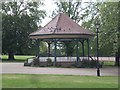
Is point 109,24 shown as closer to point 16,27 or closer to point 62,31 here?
point 62,31

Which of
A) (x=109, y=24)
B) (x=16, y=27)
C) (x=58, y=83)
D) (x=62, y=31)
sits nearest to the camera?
(x=58, y=83)

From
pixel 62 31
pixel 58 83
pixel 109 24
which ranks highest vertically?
pixel 109 24

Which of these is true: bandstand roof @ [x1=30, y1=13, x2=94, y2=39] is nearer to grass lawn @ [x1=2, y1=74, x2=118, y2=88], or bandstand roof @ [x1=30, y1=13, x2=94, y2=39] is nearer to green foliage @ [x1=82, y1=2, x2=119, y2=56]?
green foliage @ [x1=82, y1=2, x2=119, y2=56]

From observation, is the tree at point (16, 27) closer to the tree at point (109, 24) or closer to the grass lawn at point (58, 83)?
the tree at point (109, 24)

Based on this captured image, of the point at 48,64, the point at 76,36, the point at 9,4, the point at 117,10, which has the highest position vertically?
the point at 9,4

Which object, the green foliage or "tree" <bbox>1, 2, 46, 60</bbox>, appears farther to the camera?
"tree" <bbox>1, 2, 46, 60</bbox>

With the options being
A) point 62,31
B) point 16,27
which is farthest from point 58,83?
point 16,27

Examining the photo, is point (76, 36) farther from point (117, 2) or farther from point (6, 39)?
point (6, 39)

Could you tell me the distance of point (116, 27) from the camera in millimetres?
34188

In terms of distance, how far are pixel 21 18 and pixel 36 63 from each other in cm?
2420

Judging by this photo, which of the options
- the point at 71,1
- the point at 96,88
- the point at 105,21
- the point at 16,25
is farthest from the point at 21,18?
the point at 96,88

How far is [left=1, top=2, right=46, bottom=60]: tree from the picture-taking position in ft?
180

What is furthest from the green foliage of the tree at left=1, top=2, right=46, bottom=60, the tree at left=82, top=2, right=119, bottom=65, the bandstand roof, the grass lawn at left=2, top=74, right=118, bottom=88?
the tree at left=1, top=2, right=46, bottom=60

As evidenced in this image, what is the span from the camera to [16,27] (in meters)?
55.1
